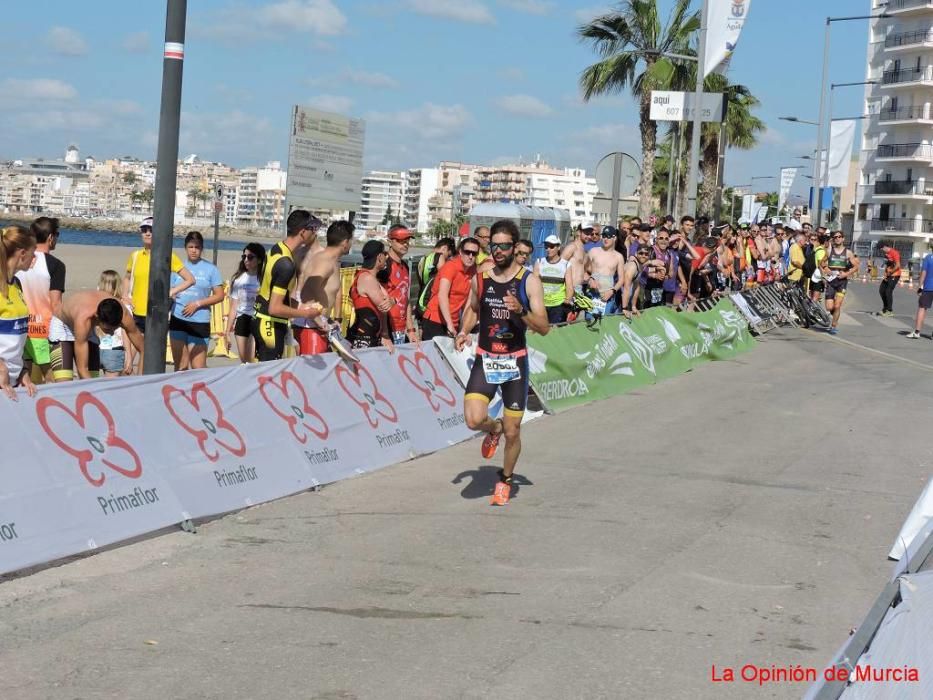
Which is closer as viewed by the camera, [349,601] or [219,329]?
[349,601]

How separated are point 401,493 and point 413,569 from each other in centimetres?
231

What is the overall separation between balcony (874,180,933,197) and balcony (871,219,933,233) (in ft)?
6.96

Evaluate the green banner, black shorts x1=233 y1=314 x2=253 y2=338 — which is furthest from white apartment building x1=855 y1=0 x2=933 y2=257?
black shorts x1=233 y1=314 x2=253 y2=338

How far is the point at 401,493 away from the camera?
9.32 meters

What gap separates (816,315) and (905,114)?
259ft

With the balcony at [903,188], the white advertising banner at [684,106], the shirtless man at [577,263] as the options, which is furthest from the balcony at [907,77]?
the shirtless man at [577,263]

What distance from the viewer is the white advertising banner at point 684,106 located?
2355cm

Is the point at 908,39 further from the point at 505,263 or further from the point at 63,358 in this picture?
the point at 63,358

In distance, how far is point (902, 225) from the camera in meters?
97.4

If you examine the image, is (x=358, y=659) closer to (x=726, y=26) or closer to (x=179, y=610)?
(x=179, y=610)

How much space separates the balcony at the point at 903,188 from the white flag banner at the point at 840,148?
39.9 m

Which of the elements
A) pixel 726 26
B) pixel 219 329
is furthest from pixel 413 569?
pixel 726 26

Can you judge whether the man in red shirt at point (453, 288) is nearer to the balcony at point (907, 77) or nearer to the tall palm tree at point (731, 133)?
the tall palm tree at point (731, 133)

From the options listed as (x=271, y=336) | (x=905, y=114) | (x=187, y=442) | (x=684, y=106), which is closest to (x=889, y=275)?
(x=684, y=106)
